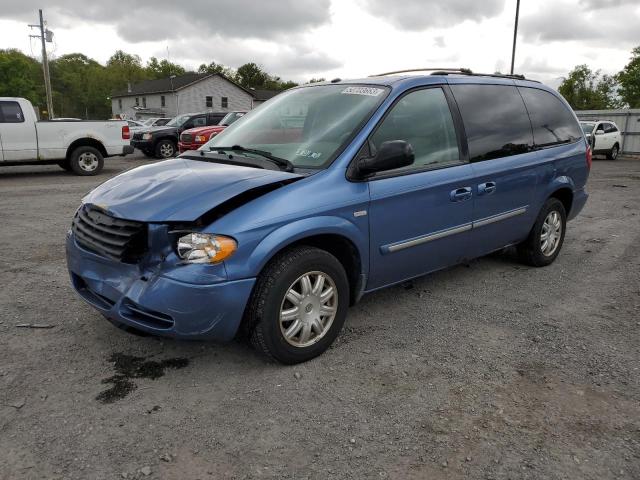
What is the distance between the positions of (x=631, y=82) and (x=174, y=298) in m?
58.9

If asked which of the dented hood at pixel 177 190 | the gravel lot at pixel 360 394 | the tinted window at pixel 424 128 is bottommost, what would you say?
the gravel lot at pixel 360 394

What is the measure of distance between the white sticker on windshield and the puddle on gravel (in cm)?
223

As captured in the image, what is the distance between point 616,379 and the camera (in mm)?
3229

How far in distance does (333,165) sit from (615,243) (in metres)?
4.88

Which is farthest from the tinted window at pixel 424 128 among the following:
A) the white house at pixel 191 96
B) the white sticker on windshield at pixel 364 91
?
the white house at pixel 191 96

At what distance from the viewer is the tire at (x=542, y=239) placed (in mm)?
5258

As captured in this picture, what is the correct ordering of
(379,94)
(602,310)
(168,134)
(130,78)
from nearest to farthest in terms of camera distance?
1. (379,94)
2. (602,310)
3. (168,134)
4. (130,78)

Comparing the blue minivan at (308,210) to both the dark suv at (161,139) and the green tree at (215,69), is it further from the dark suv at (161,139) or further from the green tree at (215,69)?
the green tree at (215,69)

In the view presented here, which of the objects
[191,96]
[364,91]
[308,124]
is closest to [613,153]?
[364,91]

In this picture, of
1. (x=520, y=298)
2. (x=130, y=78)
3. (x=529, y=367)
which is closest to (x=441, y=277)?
Result: (x=520, y=298)

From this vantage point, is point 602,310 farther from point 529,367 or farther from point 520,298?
point 529,367

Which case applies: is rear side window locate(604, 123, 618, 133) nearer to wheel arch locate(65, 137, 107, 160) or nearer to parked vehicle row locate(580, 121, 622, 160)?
parked vehicle row locate(580, 121, 622, 160)

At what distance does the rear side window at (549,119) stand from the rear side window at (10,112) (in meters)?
11.8

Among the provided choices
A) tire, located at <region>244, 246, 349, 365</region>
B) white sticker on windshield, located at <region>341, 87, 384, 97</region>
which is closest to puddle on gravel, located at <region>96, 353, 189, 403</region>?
tire, located at <region>244, 246, 349, 365</region>
